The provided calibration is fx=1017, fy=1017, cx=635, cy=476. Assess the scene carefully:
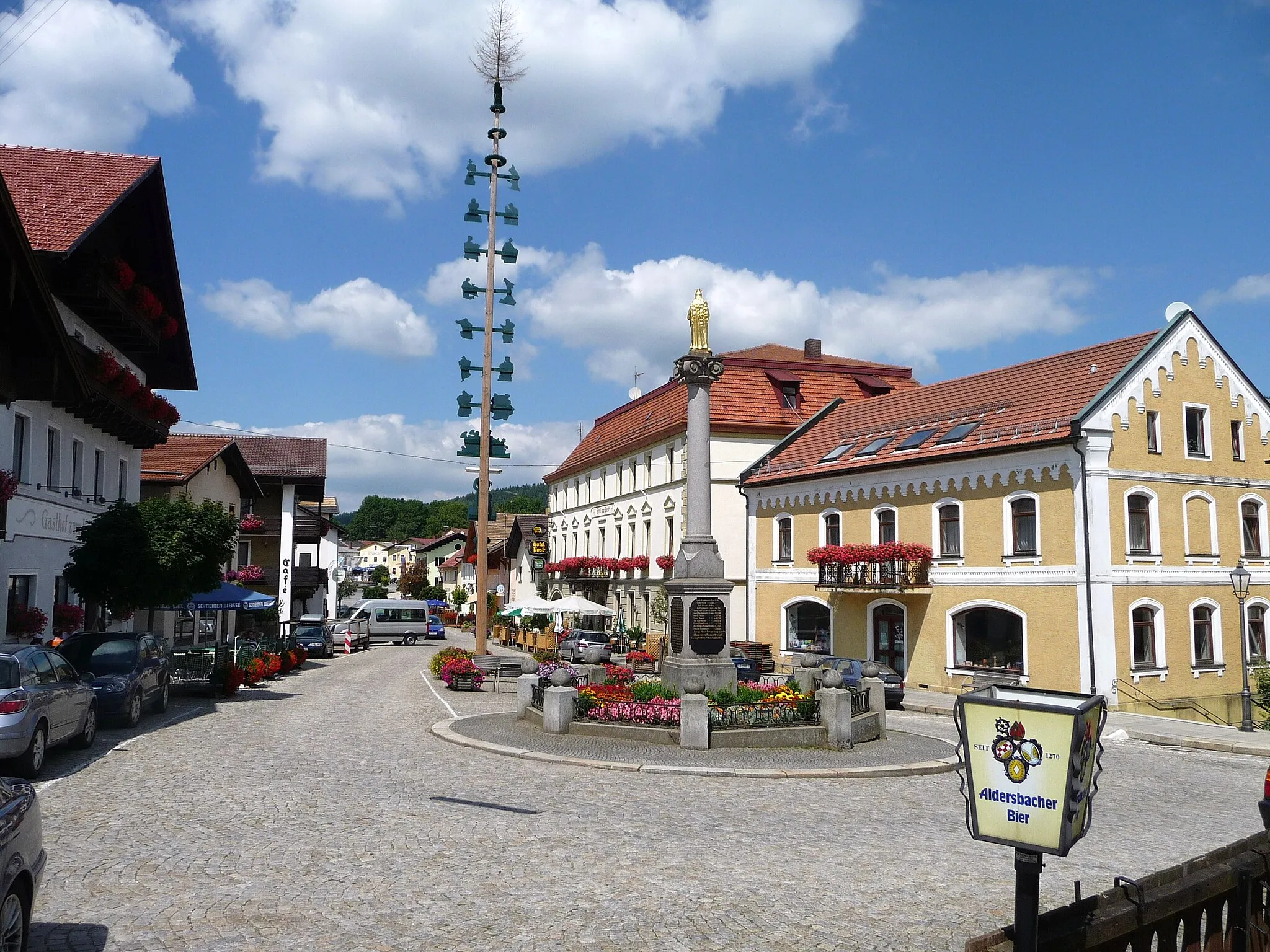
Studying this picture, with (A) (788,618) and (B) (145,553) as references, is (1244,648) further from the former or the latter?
(B) (145,553)

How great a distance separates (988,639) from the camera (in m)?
28.3

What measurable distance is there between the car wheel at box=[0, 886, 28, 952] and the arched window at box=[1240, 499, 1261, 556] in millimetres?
30464

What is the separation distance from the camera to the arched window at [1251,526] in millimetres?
28453

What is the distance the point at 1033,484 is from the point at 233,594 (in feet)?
78.1

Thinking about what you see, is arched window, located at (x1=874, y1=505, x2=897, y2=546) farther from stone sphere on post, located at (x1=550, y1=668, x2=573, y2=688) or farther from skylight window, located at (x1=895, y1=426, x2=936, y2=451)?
stone sphere on post, located at (x1=550, y1=668, x2=573, y2=688)

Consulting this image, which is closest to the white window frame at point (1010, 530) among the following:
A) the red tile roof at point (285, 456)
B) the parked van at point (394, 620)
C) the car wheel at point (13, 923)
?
the car wheel at point (13, 923)

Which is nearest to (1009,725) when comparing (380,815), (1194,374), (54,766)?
(380,815)

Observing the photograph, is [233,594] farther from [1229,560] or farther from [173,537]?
Result: [1229,560]

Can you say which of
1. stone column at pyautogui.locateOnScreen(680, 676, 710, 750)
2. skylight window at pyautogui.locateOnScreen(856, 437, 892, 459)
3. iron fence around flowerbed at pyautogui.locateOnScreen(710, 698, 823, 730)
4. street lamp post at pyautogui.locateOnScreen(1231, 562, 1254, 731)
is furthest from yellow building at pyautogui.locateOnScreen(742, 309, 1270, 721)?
stone column at pyautogui.locateOnScreen(680, 676, 710, 750)

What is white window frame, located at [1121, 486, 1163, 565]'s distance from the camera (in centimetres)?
2586

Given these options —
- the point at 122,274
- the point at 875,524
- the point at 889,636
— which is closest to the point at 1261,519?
the point at 875,524

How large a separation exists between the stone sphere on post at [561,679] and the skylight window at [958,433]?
16.6 meters

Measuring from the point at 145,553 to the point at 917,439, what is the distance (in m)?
21.8

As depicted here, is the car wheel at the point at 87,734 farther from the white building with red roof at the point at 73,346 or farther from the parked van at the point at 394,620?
the parked van at the point at 394,620
